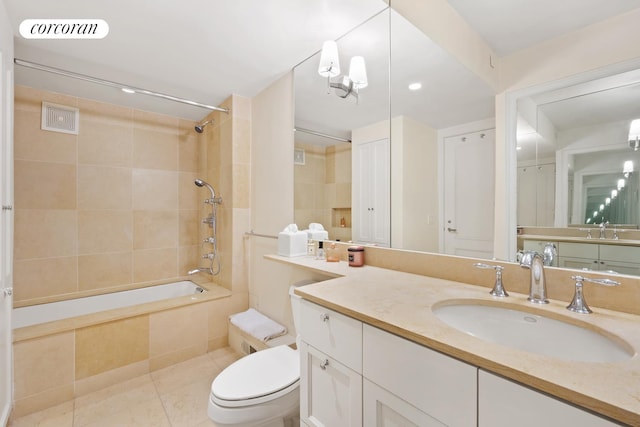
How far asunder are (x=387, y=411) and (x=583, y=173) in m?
1.03

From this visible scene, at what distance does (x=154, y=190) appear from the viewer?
112 inches

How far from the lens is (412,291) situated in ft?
3.45

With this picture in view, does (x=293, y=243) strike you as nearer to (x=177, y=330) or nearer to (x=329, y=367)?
(x=329, y=367)

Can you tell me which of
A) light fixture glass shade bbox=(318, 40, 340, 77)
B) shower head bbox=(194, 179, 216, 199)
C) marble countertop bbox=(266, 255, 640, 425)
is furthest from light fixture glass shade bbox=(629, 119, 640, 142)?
shower head bbox=(194, 179, 216, 199)

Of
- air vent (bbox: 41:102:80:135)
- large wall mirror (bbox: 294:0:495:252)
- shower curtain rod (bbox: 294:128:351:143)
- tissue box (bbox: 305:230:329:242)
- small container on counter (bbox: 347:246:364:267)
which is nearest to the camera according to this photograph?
large wall mirror (bbox: 294:0:495:252)

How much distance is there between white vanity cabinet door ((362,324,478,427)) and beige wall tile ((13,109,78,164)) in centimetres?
304

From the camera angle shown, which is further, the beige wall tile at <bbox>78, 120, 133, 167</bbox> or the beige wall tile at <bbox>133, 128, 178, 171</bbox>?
the beige wall tile at <bbox>133, 128, 178, 171</bbox>

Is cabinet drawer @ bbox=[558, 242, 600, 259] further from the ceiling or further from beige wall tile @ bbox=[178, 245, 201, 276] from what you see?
beige wall tile @ bbox=[178, 245, 201, 276]

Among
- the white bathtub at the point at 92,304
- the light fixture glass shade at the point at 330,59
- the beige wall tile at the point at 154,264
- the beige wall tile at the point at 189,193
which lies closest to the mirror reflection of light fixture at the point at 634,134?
the light fixture glass shade at the point at 330,59

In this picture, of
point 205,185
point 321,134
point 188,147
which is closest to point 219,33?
point 321,134

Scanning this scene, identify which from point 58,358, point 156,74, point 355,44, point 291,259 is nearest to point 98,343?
point 58,358

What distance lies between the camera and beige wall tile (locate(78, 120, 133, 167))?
8.14 ft

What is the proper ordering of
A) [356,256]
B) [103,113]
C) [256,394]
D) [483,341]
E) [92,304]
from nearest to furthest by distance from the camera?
[483,341]
[256,394]
[356,256]
[92,304]
[103,113]

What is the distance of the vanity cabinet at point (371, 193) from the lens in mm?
1546
